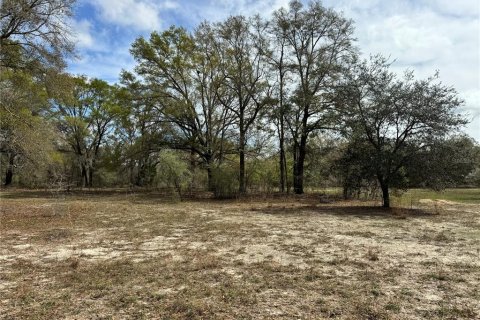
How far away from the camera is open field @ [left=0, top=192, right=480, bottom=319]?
4.16m

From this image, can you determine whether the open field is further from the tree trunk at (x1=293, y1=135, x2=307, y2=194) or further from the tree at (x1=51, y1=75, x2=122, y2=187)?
the tree at (x1=51, y1=75, x2=122, y2=187)

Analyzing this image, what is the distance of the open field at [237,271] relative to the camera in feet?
13.7

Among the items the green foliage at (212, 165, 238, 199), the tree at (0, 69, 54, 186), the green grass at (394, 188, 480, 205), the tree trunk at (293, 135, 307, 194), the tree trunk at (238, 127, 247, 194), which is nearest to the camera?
the tree at (0, 69, 54, 186)

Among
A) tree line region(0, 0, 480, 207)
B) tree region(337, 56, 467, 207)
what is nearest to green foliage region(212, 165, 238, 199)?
tree line region(0, 0, 480, 207)

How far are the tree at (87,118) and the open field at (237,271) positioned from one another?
25.2m

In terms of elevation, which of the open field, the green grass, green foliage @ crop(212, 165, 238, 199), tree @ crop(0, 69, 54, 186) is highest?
tree @ crop(0, 69, 54, 186)

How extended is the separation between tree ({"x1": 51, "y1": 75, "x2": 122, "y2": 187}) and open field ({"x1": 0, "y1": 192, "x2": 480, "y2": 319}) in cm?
2517

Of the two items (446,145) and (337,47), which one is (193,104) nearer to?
(337,47)

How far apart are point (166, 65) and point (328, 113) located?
11963mm

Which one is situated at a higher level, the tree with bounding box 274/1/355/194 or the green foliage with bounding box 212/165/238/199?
the tree with bounding box 274/1/355/194

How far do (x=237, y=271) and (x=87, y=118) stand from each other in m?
33.6

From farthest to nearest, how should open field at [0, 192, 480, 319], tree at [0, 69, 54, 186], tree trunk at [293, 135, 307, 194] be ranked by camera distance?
tree trunk at [293, 135, 307, 194]
tree at [0, 69, 54, 186]
open field at [0, 192, 480, 319]

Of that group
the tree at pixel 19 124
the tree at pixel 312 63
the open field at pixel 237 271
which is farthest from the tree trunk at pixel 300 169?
the tree at pixel 19 124

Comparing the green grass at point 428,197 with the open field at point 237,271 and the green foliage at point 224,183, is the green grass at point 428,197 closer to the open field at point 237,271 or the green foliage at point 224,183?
the open field at point 237,271
